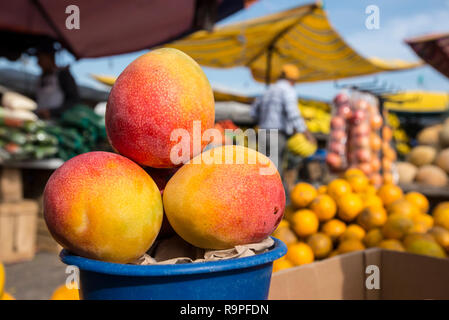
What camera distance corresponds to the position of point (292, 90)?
14.6 ft

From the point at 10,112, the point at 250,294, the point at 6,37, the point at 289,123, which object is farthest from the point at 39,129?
the point at 250,294

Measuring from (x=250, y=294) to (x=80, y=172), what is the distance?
1.49 feet

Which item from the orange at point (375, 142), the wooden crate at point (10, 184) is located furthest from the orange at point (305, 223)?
the wooden crate at point (10, 184)

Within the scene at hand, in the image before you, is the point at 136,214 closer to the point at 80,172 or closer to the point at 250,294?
the point at 80,172

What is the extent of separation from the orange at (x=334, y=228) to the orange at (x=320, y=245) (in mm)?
59

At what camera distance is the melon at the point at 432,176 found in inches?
149

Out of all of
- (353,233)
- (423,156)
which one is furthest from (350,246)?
(423,156)

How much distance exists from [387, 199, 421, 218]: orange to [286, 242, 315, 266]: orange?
0.55 metres

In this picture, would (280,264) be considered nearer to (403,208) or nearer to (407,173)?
(403,208)

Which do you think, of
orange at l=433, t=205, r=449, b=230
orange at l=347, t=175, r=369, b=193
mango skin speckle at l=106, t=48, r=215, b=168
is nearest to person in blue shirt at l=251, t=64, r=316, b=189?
orange at l=347, t=175, r=369, b=193

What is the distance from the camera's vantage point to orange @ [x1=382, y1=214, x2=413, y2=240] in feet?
5.95

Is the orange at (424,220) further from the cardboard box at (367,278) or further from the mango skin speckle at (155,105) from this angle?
the mango skin speckle at (155,105)

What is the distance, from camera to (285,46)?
7758 millimetres

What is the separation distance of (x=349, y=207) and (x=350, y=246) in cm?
29
